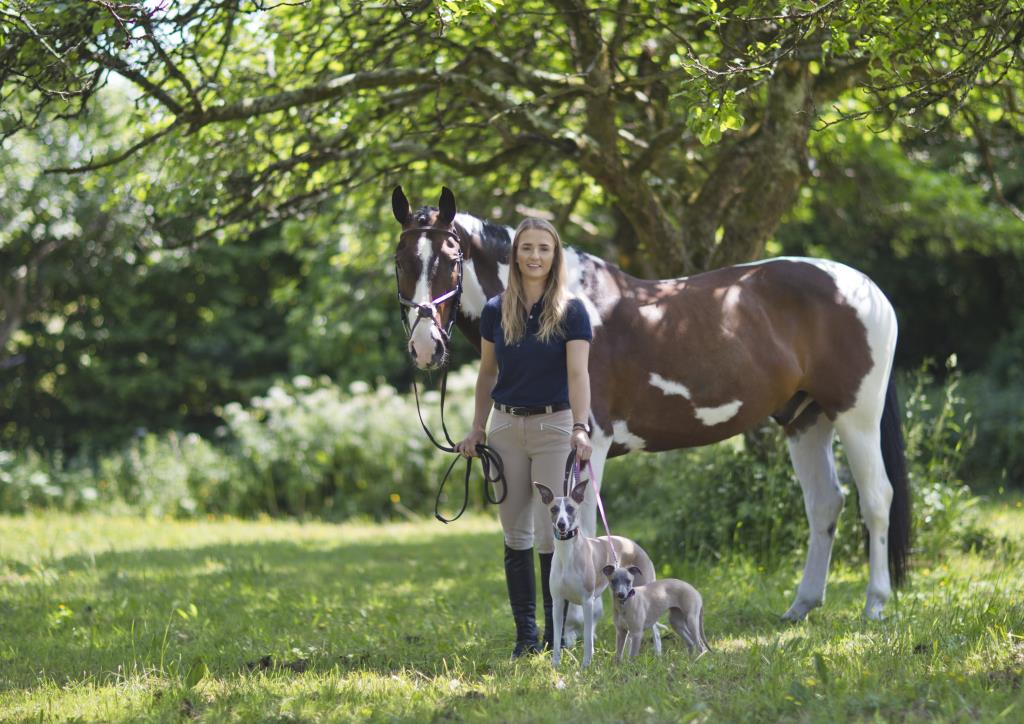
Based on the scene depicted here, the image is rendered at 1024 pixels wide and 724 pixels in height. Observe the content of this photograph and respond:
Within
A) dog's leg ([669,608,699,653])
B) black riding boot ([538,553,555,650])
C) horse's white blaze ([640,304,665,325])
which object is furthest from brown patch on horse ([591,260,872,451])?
dog's leg ([669,608,699,653])

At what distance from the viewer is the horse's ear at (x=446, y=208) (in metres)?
4.71

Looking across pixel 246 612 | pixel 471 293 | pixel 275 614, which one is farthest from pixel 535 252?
pixel 246 612

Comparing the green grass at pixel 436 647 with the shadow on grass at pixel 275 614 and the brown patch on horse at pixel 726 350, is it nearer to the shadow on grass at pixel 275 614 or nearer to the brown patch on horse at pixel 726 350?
the shadow on grass at pixel 275 614

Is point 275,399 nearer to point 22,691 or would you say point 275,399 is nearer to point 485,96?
point 485,96

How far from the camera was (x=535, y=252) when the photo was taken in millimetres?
4395

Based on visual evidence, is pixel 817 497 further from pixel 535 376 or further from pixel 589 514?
pixel 535 376

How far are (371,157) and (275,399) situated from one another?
6.37 metres

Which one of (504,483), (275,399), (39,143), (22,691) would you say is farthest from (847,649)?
(39,143)

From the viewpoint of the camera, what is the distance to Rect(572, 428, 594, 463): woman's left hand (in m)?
4.29

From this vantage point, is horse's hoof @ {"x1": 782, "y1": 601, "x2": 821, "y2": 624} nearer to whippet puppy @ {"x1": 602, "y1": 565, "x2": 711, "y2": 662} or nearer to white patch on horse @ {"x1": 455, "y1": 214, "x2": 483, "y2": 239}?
whippet puppy @ {"x1": 602, "y1": 565, "x2": 711, "y2": 662}

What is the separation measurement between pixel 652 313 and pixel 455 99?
288 centimetres

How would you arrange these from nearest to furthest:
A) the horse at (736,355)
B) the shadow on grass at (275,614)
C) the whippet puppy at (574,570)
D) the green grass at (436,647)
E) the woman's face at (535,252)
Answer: the green grass at (436,647)
the whippet puppy at (574,570)
the woman's face at (535,252)
the shadow on grass at (275,614)
the horse at (736,355)

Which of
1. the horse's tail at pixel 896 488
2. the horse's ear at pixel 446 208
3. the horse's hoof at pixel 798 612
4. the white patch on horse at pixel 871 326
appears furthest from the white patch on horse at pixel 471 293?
the horse's tail at pixel 896 488

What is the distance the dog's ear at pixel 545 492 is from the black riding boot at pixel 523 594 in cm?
50
